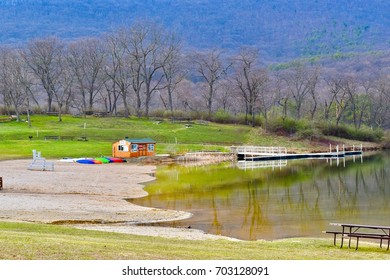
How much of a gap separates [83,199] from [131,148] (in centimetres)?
3414

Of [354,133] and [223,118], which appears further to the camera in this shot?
[223,118]

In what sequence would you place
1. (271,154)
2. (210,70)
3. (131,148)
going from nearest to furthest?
1. (131,148)
2. (271,154)
3. (210,70)

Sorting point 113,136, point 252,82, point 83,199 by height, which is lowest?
point 83,199

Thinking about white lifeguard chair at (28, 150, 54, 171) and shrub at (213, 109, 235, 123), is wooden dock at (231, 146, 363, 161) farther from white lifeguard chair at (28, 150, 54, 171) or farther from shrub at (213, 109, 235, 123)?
white lifeguard chair at (28, 150, 54, 171)

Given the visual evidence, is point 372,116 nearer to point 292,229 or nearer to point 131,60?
point 131,60

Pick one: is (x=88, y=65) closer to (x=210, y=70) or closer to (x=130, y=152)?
(x=210, y=70)

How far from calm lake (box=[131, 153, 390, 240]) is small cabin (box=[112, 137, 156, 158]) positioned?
23.5ft

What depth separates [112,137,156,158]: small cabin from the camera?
72.8 m

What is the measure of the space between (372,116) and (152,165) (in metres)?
74.9

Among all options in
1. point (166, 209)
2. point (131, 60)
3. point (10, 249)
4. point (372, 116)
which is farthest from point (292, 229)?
point (372, 116)

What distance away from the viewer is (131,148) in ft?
239

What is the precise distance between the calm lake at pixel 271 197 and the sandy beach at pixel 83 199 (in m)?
1.74

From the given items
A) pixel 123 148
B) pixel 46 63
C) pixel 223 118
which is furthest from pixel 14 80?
pixel 123 148

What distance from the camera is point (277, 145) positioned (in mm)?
98125
